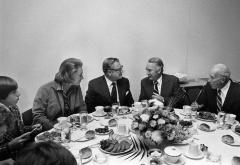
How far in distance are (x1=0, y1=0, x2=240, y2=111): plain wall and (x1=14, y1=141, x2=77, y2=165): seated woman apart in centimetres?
301

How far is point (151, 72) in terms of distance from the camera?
333cm

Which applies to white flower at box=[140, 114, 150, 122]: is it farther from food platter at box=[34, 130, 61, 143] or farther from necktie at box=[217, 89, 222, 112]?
necktie at box=[217, 89, 222, 112]

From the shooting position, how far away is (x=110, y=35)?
3.91 m

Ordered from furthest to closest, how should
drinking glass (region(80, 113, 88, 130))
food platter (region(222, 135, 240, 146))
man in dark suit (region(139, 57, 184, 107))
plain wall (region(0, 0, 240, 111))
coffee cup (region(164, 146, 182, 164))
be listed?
plain wall (region(0, 0, 240, 111))
man in dark suit (region(139, 57, 184, 107))
drinking glass (region(80, 113, 88, 130))
food platter (region(222, 135, 240, 146))
coffee cup (region(164, 146, 182, 164))

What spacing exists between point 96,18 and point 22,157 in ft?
10.3

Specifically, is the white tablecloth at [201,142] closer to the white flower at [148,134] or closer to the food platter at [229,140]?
the food platter at [229,140]

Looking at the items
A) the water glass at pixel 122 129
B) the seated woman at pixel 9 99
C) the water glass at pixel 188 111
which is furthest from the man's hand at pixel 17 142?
the water glass at pixel 188 111

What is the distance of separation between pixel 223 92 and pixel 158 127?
1.59m

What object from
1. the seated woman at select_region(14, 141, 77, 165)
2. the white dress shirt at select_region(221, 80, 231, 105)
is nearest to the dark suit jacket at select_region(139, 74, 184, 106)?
the white dress shirt at select_region(221, 80, 231, 105)

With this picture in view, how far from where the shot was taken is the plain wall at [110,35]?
11.8 ft

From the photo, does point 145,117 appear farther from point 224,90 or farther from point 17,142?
point 224,90

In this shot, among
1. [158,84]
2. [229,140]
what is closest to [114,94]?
[158,84]

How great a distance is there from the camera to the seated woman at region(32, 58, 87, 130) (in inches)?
104

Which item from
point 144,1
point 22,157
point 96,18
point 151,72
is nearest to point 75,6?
point 96,18
